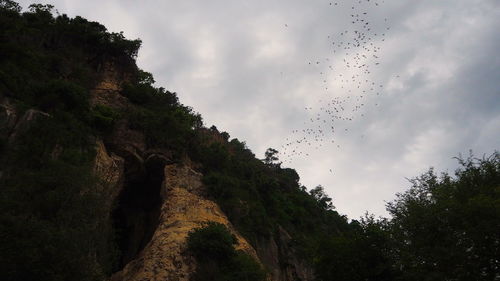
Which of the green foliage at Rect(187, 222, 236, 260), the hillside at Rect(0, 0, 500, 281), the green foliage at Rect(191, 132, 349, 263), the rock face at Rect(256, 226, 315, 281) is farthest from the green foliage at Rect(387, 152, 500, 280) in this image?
the rock face at Rect(256, 226, 315, 281)

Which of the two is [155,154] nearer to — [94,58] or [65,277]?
[94,58]

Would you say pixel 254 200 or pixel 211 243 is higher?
pixel 254 200

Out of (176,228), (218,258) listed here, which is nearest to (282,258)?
(218,258)

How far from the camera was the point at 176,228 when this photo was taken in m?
30.1

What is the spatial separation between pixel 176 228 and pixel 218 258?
148 inches

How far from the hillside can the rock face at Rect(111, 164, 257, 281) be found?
10 cm

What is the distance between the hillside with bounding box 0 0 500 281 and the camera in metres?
19.5

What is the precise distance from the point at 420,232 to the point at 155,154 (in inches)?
846

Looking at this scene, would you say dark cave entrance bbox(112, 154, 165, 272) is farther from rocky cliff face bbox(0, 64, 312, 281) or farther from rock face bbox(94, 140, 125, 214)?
rock face bbox(94, 140, 125, 214)

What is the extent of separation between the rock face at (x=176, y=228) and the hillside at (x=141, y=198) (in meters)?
0.10

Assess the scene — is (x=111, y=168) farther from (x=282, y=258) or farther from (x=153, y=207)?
(x=282, y=258)

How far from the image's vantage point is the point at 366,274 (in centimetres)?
2439

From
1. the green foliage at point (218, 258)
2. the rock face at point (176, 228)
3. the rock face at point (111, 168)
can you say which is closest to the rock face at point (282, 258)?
the rock face at point (176, 228)

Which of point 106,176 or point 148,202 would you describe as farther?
point 148,202
